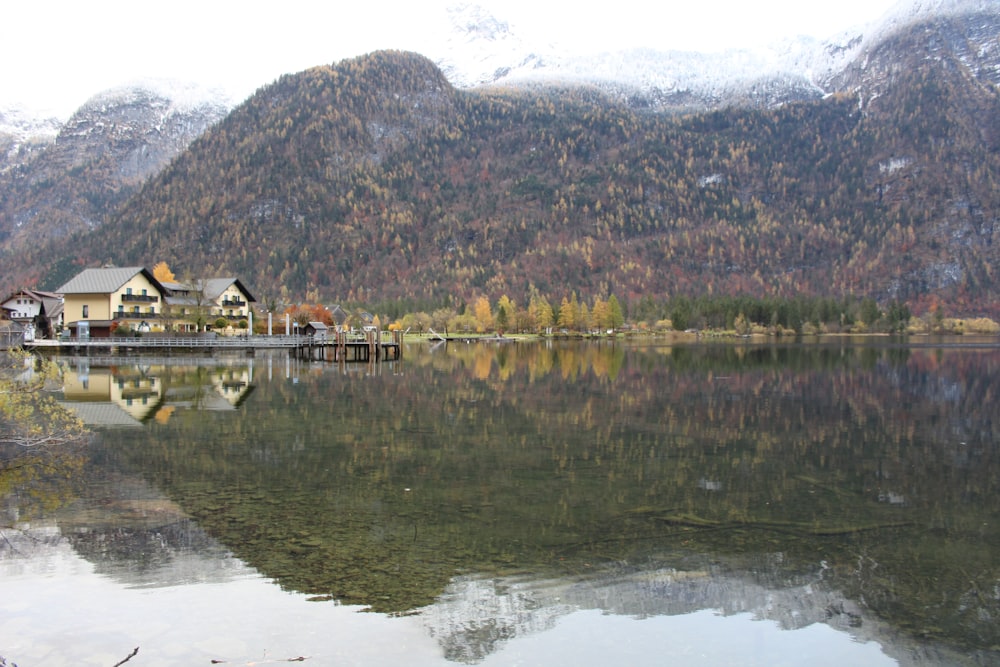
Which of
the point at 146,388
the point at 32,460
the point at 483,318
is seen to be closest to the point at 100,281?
the point at 146,388

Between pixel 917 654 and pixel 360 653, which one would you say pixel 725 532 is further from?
pixel 360 653

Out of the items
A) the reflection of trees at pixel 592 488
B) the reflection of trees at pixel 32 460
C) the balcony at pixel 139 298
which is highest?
the balcony at pixel 139 298

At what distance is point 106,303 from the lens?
283ft

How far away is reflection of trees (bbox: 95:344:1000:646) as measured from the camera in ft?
40.9

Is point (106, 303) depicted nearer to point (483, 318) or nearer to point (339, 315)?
point (339, 315)

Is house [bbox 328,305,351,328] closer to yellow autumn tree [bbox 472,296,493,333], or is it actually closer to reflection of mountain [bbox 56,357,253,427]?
yellow autumn tree [bbox 472,296,493,333]

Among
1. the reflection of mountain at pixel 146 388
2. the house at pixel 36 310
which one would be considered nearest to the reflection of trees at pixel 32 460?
the reflection of mountain at pixel 146 388

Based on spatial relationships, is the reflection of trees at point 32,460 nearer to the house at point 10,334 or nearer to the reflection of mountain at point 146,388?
the reflection of mountain at point 146,388

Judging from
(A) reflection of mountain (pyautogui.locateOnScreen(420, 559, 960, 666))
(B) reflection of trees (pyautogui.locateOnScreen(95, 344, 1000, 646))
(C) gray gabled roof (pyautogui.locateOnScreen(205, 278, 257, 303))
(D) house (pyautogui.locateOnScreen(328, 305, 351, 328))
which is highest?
(C) gray gabled roof (pyautogui.locateOnScreen(205, 278, 257, 303))

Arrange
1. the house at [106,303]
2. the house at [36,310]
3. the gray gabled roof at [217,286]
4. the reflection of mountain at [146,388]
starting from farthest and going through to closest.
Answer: the gray gabled roof at [217,286] < the house at [36,310] < the house at [106,303] < the reflection of mountain at [146,388]

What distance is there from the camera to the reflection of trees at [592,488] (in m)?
12.5

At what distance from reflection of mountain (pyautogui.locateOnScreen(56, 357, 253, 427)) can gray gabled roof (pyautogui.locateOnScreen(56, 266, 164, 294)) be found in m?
25.3

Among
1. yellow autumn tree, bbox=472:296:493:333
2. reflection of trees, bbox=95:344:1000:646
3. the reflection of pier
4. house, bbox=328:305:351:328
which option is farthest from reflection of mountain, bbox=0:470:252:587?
yellow autumn tree, bbox=472:296:493:333

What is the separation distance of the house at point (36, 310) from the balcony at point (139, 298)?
42.2ft
